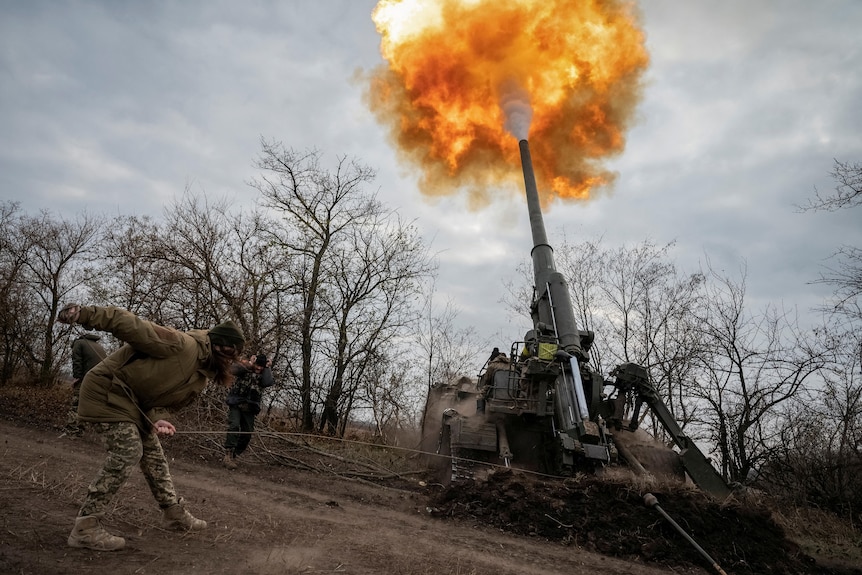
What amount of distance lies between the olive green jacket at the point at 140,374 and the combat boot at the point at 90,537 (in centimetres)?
73

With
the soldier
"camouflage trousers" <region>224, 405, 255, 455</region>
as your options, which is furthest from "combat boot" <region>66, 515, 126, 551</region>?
"camouflage trousers" <region>224, 405, 255, 455</region>

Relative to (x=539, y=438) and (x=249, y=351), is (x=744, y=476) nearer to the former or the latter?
(x=539, y=438)

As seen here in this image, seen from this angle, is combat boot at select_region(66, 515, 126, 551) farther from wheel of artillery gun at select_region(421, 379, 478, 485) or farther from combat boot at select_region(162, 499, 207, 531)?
wheel of artillery gun at select_region(421, 379, 478, 485)

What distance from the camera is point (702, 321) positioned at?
51.0ft

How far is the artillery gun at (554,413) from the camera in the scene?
905 cm

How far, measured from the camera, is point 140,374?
4.07m

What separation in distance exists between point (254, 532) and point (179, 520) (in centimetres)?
73

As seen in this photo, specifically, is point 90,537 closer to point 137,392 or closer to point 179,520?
point 179,520

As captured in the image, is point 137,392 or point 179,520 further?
point 179,520

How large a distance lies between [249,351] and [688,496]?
11.0 meters

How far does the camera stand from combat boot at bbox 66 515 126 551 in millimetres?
3764

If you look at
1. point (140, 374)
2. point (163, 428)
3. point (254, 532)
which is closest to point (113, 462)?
point (163, 428)

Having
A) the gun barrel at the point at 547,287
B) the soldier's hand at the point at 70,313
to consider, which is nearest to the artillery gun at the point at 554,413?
the gun barrel at the point at 547,287

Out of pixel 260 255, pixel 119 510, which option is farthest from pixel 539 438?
pixel 260 255
